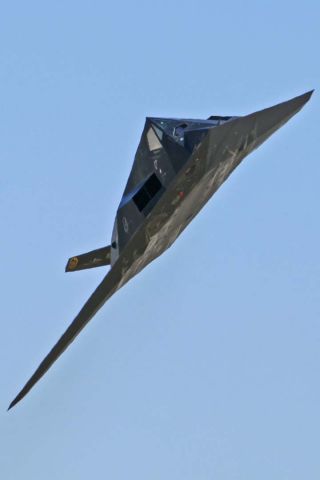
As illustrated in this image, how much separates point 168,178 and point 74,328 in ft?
22.0

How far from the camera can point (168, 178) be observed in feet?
124

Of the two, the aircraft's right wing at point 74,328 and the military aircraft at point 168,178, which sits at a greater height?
the military aircraft at point 168,178

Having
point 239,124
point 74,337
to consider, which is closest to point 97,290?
point 74,337

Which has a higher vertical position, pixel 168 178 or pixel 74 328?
pixel 168 178

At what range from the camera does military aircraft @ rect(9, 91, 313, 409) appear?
3675 centimetres

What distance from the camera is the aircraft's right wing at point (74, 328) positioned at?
3709 centimetres

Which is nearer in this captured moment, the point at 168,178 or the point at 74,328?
the point at 74,328

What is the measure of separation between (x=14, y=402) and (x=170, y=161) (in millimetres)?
10748

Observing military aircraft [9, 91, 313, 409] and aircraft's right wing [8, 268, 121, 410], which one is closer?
military aircraft [9, 91, 313, 409]

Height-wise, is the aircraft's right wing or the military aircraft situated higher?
the military aircraft

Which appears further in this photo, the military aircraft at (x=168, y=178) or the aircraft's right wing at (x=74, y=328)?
the aircraft's right wing at (x=74, y=328)

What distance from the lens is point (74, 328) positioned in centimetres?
3741

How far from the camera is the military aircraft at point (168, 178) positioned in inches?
1447

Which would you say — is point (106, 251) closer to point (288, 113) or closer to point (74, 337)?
point (74, 337)
